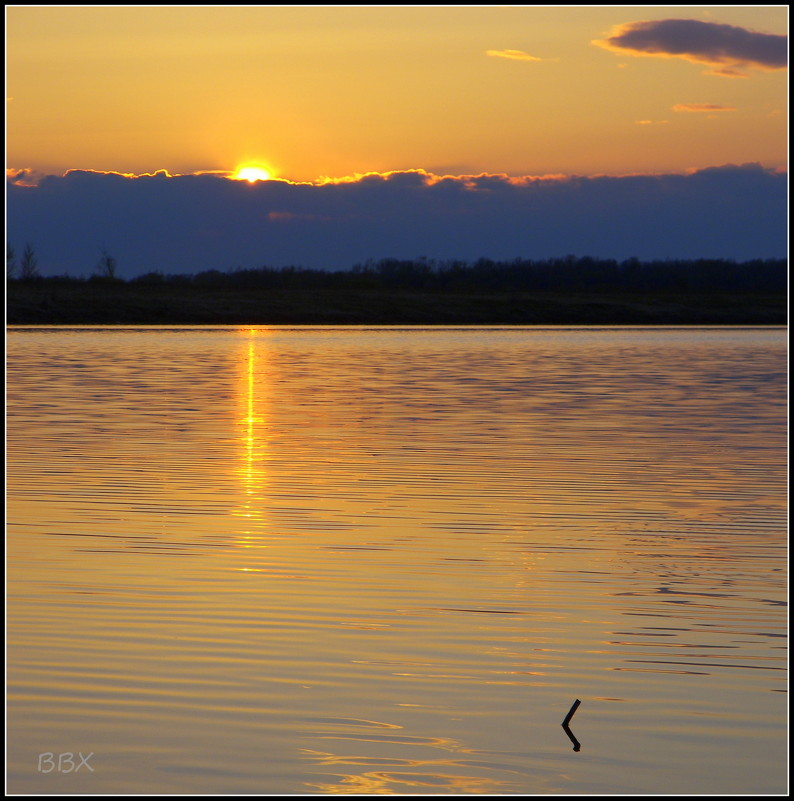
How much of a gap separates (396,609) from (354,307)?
6944 cm

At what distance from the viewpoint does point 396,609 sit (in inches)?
325

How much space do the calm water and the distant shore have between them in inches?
2084

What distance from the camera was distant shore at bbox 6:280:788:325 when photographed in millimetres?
71250

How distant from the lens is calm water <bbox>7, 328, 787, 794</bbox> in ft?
19.2

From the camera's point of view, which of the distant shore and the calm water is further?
the distant shore

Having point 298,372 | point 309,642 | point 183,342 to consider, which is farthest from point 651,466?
point 183,342

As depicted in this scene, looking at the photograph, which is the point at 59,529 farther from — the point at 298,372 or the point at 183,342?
the point at 183,342

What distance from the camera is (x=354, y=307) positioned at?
254 feet

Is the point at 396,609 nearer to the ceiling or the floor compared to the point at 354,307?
nearer to the floor

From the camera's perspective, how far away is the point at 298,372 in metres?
34.2

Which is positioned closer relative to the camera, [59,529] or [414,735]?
[414,735]

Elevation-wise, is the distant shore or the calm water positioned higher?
the distant shore

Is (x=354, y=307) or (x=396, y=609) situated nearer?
(x=396, y=609)

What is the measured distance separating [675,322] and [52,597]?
79.5 m
